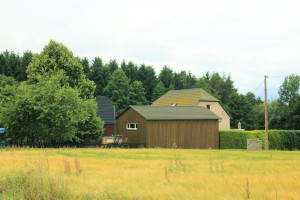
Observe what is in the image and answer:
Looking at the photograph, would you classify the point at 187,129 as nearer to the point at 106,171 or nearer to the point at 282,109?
the point at 106,171

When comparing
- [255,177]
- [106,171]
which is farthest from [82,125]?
[255,177]

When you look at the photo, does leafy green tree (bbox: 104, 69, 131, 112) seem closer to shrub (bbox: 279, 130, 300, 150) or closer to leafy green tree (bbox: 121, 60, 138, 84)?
leafy green tree (bbox: 121, 60, 138, 84)

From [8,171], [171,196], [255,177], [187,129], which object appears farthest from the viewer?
[187,129]

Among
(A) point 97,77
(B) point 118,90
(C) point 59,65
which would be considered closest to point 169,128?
(C) point 59,65

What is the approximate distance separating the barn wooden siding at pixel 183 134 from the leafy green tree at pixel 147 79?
4003 cm

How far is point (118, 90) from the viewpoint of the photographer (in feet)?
221

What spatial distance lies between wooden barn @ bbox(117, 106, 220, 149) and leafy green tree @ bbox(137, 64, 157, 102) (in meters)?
37.8

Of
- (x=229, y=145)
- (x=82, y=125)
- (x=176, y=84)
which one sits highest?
(x=176, y=84)

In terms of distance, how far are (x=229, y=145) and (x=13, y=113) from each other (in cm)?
2509

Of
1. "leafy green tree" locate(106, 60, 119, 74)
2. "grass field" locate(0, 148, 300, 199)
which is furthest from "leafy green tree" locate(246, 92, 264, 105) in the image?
Answer: "grass field" locate(0, 148, 300, 199)

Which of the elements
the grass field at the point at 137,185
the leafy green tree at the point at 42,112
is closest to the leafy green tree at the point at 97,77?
the leafy green tree at the point at 42,112

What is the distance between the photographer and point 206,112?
41.5 meters

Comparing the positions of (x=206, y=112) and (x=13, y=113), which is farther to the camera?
(x=206, y=112)

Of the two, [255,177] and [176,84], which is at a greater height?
[176,84]
